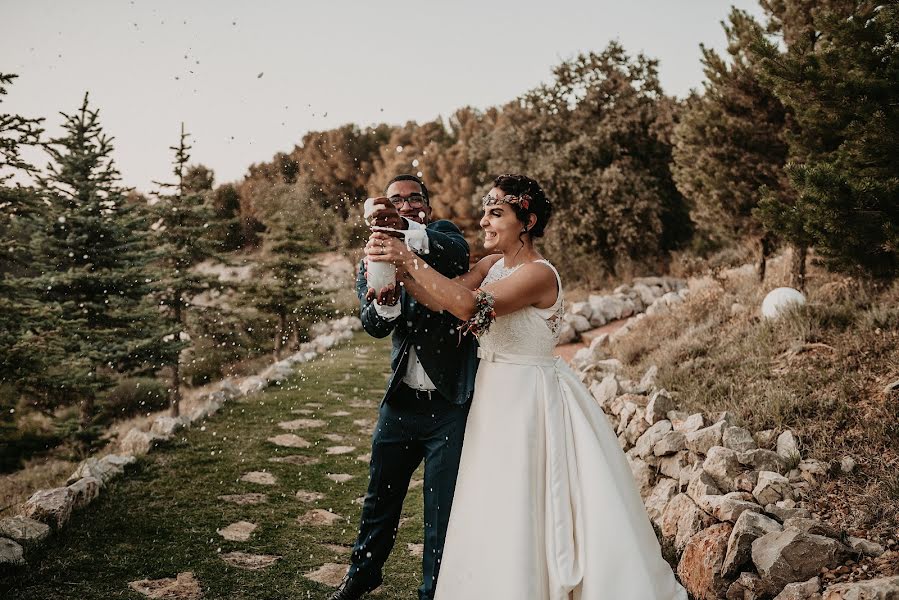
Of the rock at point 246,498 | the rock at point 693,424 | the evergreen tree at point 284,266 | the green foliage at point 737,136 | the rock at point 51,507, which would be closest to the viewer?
the rock at point 51,507

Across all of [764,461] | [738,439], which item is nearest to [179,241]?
[738,439]

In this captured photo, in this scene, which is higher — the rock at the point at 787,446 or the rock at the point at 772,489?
the rock at the point at 787,446

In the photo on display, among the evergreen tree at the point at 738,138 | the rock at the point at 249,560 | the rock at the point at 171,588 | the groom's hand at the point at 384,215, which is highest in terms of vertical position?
the evergreen tree at the point at 738,138

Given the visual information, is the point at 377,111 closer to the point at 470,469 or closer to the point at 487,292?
the point at 487,292

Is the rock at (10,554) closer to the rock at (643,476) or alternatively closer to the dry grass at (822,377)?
the rock at (643,476)

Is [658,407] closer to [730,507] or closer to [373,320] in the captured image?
[730,507]

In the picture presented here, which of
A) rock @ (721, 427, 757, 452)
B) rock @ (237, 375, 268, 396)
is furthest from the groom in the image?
rock @ (237, 375, 268, 396)

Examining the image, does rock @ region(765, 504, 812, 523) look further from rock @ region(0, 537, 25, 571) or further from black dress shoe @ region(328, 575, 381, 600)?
rock @ region(0, 537, 25, 571)

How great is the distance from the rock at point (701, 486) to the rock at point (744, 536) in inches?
20.3

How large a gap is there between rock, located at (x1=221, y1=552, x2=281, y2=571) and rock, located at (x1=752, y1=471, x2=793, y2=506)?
311 centimetres

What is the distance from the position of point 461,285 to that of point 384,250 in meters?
0.41

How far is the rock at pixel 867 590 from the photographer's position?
240 centimetres

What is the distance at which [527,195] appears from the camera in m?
2.98

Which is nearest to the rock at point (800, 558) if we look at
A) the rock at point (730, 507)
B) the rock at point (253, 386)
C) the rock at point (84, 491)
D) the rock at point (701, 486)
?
the rock at point (730, 507)
